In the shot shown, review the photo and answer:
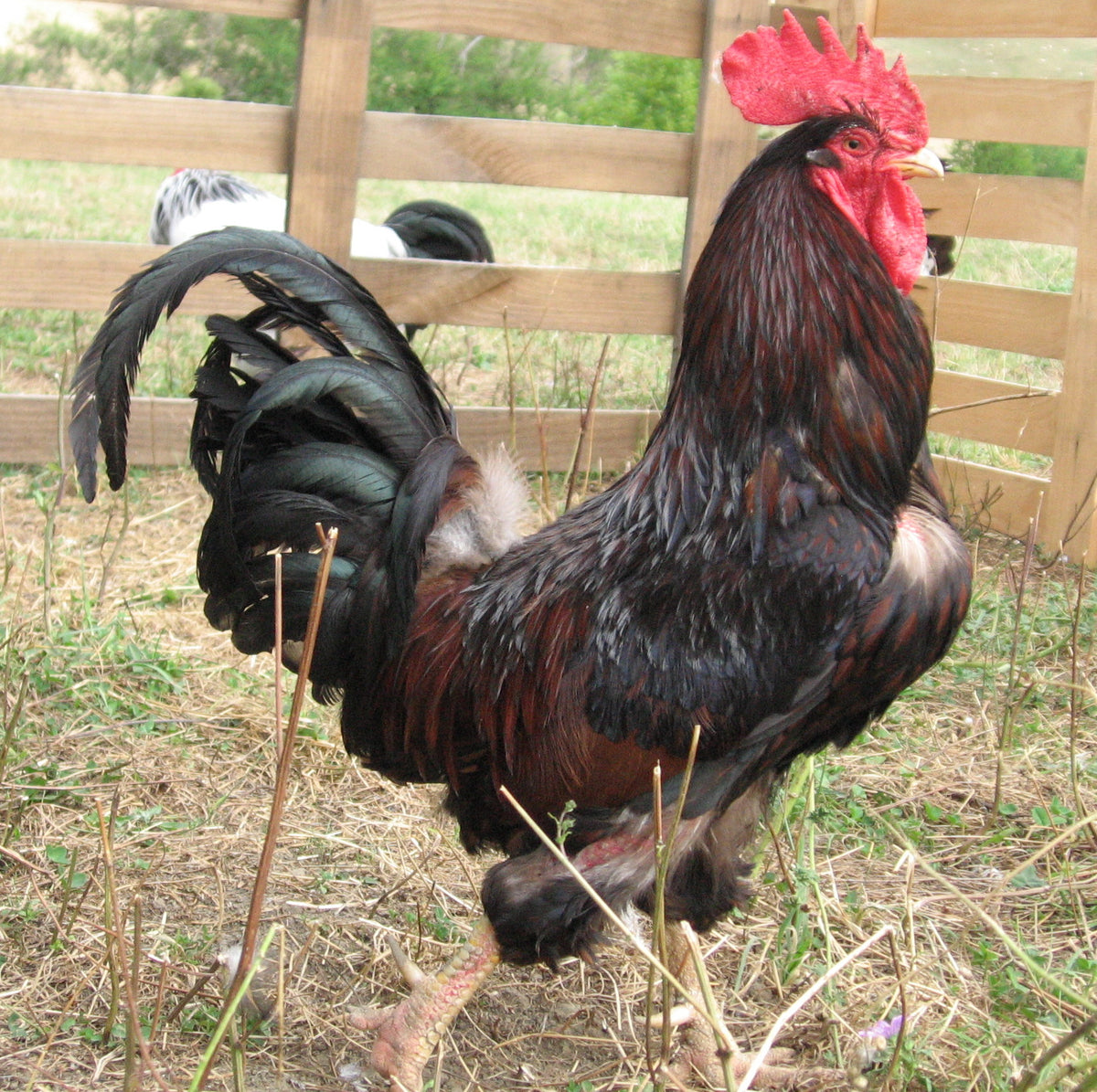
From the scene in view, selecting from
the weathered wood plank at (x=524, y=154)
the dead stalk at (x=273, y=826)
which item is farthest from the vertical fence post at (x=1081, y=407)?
the dead stalk at (x=273, y=826)

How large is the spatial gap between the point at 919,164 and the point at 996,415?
3.28 meters

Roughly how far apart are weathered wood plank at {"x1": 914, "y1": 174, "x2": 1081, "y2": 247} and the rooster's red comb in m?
2.74

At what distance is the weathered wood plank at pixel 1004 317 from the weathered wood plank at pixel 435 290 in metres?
1.23

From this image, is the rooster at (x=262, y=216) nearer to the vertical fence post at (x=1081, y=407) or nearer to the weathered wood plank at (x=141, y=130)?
the weathered wood plank at (x=141, y=130)

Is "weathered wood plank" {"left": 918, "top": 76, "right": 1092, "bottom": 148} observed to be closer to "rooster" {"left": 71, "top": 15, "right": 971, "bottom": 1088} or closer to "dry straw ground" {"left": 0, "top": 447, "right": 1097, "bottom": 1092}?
"dry straw ground" {"left": 0, "top": 447, "right": 1097, "bottom": 1092}

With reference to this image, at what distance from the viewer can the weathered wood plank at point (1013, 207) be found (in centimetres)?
486

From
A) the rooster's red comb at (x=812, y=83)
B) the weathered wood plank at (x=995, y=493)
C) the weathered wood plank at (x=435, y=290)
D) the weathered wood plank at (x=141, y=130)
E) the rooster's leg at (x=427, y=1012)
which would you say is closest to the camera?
the rooster's red comb at (x=812, y=83)

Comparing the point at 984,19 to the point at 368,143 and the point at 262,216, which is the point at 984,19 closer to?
the point at 368,143

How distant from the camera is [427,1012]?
7.72 ft

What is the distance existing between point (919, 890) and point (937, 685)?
1.07 metres

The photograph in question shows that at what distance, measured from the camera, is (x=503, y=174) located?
5023 mm

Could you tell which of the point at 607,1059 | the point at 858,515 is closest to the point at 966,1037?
the point at 607,1059

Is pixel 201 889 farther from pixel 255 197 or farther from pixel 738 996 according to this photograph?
pixel 255 197

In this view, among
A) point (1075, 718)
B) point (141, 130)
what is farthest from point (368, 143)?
point (1075, 718)
